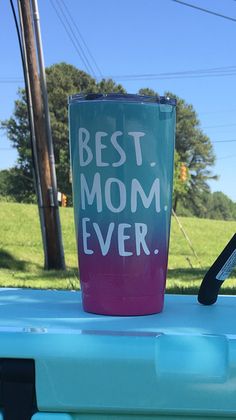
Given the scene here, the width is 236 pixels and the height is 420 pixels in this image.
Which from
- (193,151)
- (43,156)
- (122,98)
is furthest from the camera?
(193,151)

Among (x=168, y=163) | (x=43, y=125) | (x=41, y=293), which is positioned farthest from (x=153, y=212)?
(x=43, y=125)

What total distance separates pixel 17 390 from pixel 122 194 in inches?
17.1

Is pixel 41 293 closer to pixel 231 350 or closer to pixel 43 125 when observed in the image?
pixel 231 350

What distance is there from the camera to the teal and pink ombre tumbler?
1.15m

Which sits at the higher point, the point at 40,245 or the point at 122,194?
the point at 122,194

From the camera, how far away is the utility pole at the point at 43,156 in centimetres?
1193

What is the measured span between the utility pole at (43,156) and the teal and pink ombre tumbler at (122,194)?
1096 centimetres

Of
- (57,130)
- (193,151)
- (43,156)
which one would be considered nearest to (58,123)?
(57,130)

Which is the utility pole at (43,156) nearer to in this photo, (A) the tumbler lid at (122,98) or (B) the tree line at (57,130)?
(A) the tumbler lid at (122,98)

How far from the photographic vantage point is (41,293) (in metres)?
1.52

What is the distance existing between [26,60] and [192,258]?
10892mm

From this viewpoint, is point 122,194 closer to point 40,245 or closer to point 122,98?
point 122,98

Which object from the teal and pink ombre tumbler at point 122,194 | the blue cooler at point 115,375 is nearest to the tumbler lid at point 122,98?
the teal and pink ombre tumbler at point 122,194

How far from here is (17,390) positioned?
0.93 m
